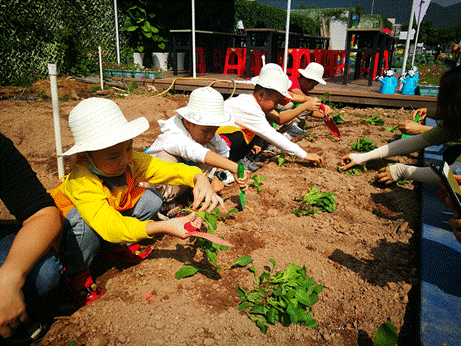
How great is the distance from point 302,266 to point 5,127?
15.5 feet

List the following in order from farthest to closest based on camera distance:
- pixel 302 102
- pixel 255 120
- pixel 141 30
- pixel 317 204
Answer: pixel 141 30
pixel 302 102
pixel 255 120
pixel 317 204

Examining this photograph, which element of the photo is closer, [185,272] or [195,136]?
[185,272]

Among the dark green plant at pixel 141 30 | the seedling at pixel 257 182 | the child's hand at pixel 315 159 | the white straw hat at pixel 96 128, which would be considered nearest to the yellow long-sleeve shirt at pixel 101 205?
the white straw hat at pixel 96 128

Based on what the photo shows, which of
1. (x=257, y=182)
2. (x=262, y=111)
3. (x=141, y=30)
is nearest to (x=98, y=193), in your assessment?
(x=257, y=182)

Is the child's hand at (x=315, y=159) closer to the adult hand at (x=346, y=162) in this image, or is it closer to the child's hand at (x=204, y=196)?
the adult hand at (x=346, y=162)

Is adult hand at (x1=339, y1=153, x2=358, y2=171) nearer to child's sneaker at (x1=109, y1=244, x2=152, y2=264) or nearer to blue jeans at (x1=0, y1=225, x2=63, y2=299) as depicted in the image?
child's sneaker at (x1=109, y1=244, x2=152, y2=264)

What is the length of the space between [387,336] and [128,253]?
1.40 metres

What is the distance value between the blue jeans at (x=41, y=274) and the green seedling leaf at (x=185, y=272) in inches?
22.4

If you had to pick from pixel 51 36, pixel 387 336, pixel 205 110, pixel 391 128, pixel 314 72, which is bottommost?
pixel 387 336

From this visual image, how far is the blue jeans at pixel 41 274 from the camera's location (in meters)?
1.39

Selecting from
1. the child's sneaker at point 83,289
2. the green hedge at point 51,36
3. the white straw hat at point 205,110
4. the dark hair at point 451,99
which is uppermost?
the green hedge at point 51,36

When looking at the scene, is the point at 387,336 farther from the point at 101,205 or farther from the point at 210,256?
the point at 101,205

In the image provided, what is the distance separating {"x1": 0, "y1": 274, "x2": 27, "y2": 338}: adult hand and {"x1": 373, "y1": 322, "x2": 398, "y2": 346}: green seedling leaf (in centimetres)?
135

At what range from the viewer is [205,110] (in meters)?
2.43
